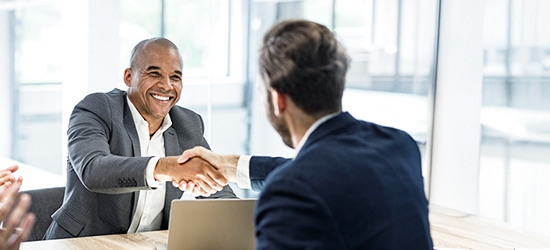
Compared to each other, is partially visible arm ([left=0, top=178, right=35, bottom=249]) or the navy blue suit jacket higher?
the navy blue suit jacket

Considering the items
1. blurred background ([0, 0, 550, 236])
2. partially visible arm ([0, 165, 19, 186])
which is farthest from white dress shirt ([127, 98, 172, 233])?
blurred background ([0, 0, 550, 236])

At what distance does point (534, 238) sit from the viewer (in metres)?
2.47

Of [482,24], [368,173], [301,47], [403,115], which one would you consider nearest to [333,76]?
[301,47]

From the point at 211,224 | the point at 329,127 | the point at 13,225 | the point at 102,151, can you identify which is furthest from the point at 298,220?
the point at 102,151

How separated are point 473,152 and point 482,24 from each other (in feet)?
2.74

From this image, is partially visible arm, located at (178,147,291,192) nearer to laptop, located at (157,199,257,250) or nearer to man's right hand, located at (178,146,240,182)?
man's right hand, located at (178,146,240,182)

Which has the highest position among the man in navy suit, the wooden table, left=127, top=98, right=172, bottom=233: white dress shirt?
the man in navy suit

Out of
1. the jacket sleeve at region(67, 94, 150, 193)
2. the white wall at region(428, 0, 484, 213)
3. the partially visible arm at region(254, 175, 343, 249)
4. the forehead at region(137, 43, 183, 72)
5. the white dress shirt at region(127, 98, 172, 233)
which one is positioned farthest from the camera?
the white wall at region(428, 0, 484, 213)

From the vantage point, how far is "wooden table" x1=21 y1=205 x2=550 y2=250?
218 centimetres

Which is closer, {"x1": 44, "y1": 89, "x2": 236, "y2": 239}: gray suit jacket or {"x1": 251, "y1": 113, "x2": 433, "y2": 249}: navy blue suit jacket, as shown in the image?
{"x1": 251, "y1": 113, "x2": 433, "y2": 249}: navy blue suit jacket

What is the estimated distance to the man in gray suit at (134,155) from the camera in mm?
2324

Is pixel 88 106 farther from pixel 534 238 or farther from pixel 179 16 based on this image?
pixel 179 16

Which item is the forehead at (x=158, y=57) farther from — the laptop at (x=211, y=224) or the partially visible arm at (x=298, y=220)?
the partially visible arm at (x=298, y=220)

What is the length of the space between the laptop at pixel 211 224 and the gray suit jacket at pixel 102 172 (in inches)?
17.8
